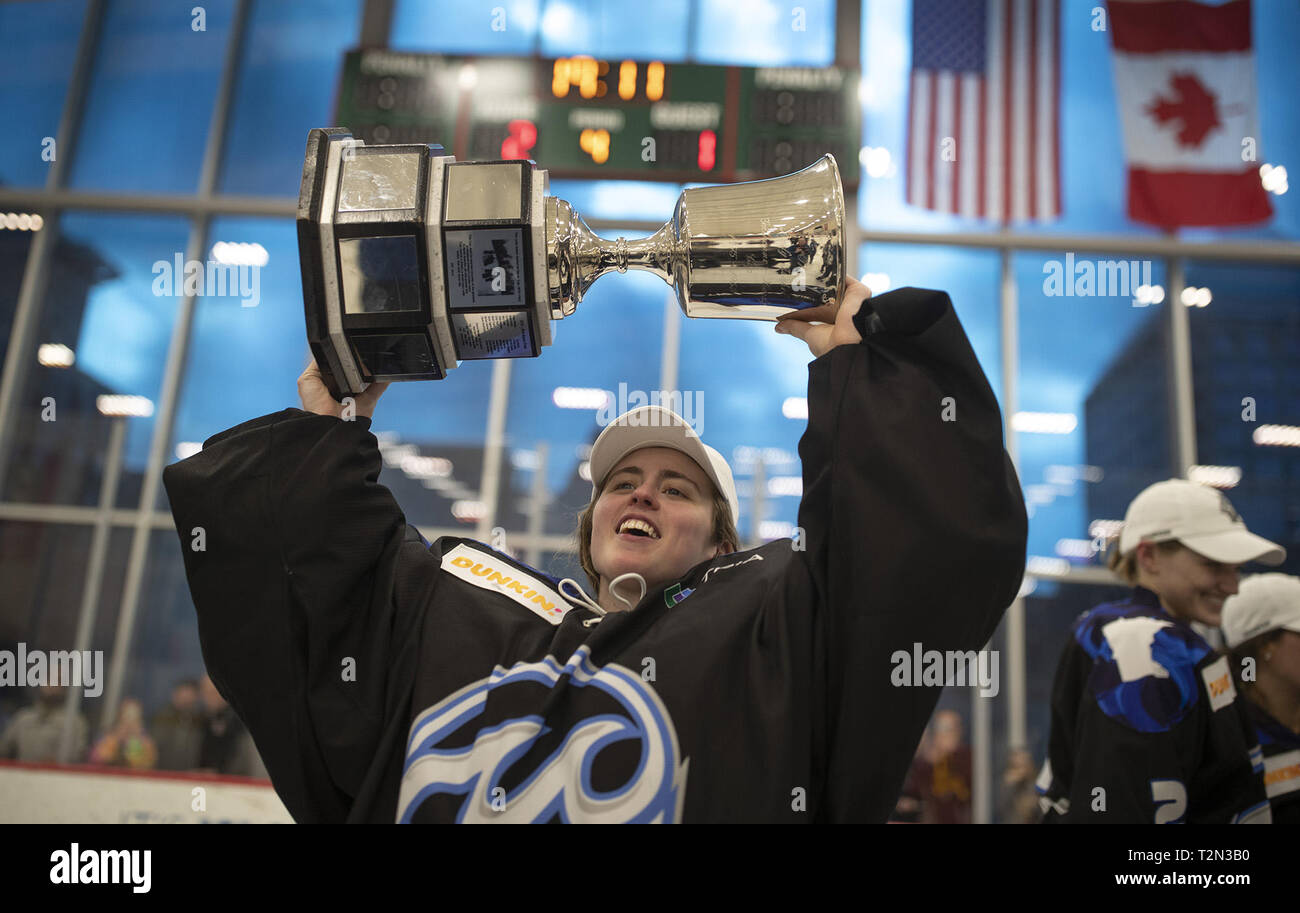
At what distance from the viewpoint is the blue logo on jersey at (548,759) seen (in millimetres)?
1186

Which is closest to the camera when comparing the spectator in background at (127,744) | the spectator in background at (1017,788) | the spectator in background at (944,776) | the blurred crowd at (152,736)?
the spectator in background at (1017,788)

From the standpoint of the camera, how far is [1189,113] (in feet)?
19.6

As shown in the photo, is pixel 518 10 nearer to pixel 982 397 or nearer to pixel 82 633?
pixel 82 633

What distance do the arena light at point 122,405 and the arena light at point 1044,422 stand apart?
5.74m

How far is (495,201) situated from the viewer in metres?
1.29

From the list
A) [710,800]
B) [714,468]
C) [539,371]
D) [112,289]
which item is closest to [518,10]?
[539,371]

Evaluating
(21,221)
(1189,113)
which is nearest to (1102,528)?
(1189,113)

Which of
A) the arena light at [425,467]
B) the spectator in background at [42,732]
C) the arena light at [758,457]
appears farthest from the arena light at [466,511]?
the spectator in background at [42,732]

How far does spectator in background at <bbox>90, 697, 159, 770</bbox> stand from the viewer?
5645mm

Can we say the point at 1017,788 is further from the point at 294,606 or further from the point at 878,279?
the point at 294,606

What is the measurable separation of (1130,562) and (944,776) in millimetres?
3405
